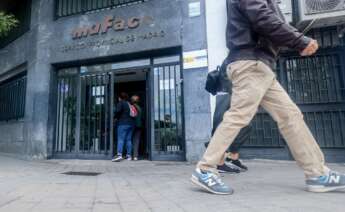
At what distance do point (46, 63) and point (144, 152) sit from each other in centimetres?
363

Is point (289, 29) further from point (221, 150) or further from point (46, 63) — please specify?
point (46, 63)

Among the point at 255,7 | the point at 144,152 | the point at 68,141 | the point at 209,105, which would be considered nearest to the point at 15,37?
the point at 68,141

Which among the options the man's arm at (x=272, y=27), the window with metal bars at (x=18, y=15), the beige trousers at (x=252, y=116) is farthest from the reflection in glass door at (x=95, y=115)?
the man's arm at (x=272, y=27)

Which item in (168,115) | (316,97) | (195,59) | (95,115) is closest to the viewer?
(316,97)

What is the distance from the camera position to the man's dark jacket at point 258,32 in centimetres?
262

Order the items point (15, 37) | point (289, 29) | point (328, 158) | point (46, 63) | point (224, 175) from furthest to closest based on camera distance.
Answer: point (15, 37) < point (46, 63) < point (328, 158) < point (224, 175) < point (289, 29)

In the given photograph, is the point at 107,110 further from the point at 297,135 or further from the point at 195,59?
the point at 297,135

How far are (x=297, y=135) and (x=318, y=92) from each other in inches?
145

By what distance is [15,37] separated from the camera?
9.70 metres

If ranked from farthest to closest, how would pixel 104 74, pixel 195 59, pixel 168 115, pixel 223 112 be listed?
pixel 104 74
pixel 168 115
pixel 195 59
pixel 223 112

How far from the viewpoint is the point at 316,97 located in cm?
586

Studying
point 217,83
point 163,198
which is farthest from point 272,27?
point 163,198

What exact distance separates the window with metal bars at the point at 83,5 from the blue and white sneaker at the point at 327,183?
608 centimetres

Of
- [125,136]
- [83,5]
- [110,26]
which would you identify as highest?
[83,5]
